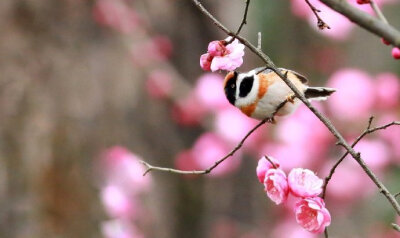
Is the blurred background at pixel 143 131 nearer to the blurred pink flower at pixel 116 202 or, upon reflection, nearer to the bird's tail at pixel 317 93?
the blurred pink flower at pixel 116 202

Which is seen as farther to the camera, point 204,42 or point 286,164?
point 204,42

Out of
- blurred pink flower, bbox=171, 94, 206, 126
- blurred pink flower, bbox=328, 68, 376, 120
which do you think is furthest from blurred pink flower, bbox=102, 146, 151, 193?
blurred pink flower, bbox=328, 68, 376, 120

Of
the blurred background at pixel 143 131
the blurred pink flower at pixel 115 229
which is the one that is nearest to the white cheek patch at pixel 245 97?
the blurred background at pixel 143 131

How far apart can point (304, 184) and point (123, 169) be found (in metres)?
1.68

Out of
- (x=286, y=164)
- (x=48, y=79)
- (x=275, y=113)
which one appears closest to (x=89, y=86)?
(x=48, y=79)

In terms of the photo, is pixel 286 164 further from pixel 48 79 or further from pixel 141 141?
pixel 48 79

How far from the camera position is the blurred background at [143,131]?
2.46m

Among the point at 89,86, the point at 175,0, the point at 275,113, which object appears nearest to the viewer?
the point at 275,113

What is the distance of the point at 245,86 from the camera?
1311 millimetres

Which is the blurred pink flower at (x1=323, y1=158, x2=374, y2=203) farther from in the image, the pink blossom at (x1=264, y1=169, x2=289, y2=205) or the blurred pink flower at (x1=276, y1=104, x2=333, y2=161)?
the pink blossom at (x1=264, y1=169, x2=289, y2=205)

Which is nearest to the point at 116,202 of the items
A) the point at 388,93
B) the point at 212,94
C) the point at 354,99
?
the point at 212,94

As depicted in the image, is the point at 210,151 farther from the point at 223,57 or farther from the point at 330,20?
the point at 223,57

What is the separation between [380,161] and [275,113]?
67.1 inches

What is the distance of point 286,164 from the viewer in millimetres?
2832
